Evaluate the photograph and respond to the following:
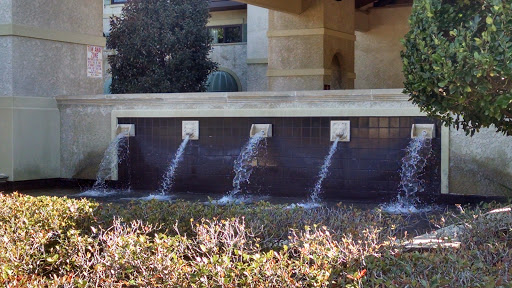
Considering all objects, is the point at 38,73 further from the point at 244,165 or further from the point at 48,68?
the point at 244,165

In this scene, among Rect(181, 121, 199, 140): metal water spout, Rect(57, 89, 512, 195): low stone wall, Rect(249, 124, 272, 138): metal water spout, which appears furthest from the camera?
Rect(181, 121, 199, 140): metal water spout

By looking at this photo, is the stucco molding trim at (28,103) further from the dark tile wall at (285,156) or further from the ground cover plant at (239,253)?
the ground cover plant at (239,253)

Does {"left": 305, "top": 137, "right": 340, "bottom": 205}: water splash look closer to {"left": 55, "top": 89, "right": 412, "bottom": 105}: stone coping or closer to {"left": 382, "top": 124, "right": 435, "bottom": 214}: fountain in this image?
{"left": 55, "top": 89, "right": 412, "bottom": 105}: stone coping

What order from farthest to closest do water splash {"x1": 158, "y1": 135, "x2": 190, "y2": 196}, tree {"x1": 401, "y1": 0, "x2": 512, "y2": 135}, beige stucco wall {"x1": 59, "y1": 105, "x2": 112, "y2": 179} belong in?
beige stucco wall {"x1": 59, "y1": 105, "x2": 112, "y2": 179}
water splash {"x1": 158, "y1": 135, "x2": 190, "y2": 196}
tree {"x1": 401, "y1": 0, "x2": 512, "y2": 135}

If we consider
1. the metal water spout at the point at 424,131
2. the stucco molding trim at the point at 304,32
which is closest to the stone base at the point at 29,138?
the metal water spout at the point at 424,131

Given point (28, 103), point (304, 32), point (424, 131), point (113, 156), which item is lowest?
point (113, 156)

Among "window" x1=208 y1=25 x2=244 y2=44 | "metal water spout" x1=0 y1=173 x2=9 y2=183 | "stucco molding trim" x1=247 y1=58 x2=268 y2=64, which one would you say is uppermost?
"window" x1=208 y1=25 x2=244 y2=44

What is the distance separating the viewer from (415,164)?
1334 cm

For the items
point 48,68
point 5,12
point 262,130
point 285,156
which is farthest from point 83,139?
point 285,156

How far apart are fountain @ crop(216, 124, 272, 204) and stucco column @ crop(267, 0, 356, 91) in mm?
9279

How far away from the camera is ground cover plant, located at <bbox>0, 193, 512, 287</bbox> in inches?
212

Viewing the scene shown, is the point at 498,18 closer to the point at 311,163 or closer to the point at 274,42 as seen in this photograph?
the point at 311,163

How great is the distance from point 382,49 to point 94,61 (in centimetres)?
1497

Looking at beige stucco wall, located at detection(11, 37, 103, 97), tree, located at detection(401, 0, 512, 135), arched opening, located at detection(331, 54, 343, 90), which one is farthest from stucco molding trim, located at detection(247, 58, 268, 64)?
tree, located at detection(401, 0, 512, 135)
